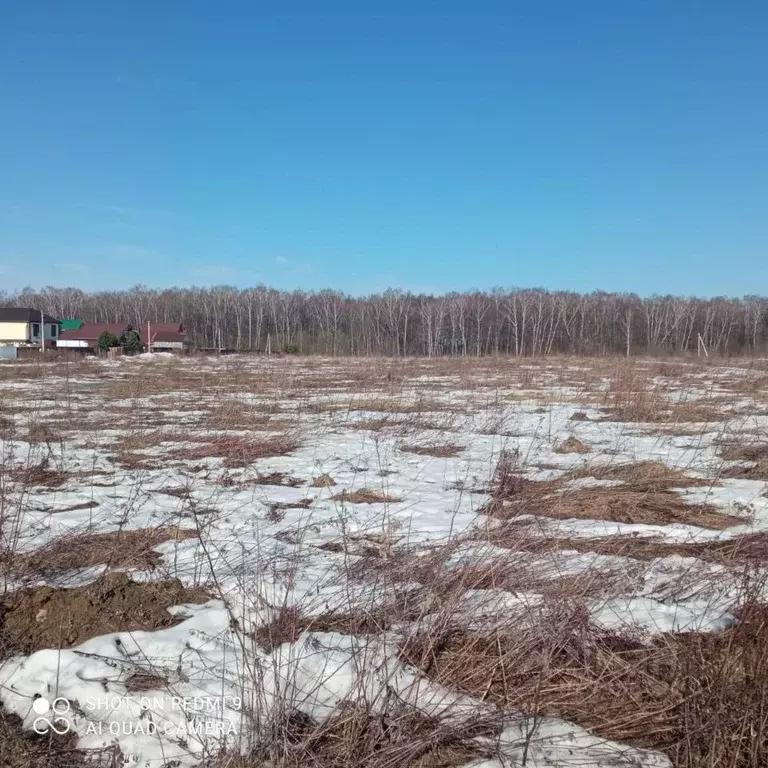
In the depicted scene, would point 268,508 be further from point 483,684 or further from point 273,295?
point 273,295

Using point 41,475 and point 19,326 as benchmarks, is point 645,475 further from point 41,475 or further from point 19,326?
point 19,326

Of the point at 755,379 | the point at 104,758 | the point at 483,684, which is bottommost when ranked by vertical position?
the point at 104,758

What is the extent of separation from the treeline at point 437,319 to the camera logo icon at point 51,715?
4487cm

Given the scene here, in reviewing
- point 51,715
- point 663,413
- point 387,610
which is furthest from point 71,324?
point 387,610

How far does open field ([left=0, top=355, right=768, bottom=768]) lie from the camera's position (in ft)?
6.57

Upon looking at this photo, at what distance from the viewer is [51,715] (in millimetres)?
2193

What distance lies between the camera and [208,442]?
742cm

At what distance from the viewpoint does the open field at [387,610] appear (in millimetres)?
2002

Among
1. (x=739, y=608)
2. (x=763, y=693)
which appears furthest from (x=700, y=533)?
(x=763, y=693)

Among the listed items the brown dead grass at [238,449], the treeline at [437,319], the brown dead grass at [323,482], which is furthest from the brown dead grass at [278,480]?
the treeline at [437,319]

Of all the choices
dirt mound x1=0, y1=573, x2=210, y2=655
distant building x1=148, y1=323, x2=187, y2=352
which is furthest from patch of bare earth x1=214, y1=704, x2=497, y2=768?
distant building x1=148, y1=323, x2=187, y2=352

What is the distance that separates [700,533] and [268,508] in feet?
10.7

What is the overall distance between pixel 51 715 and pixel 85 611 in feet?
2.29

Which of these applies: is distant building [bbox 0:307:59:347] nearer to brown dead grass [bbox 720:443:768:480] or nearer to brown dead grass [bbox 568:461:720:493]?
brown dead grass [bbox 568:461:720:493]
